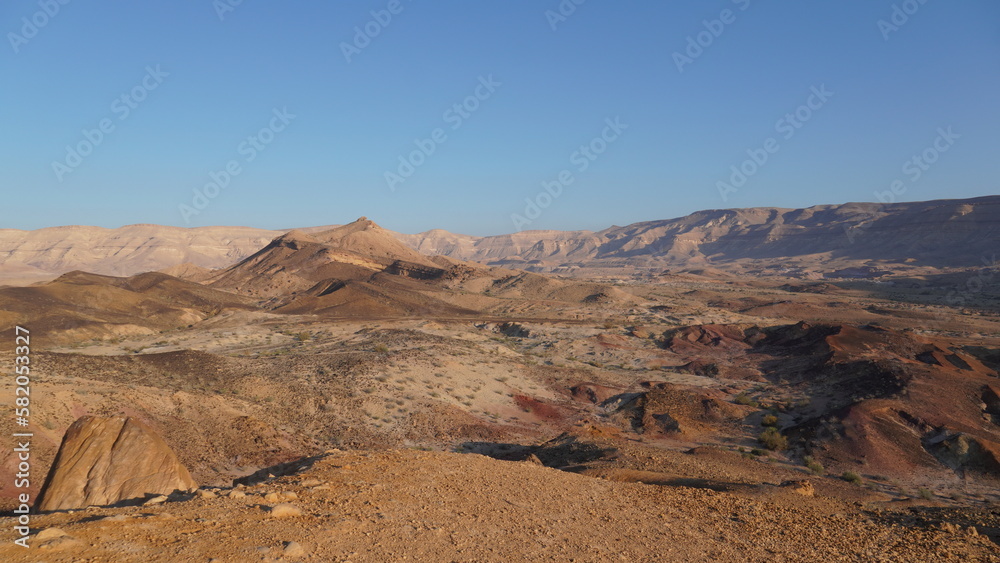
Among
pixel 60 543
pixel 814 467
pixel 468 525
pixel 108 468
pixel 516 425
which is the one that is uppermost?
pixel 60 543

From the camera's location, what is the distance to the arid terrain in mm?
8656

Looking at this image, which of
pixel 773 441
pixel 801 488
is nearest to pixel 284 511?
pixel 801 488

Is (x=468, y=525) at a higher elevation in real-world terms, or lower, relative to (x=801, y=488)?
higher

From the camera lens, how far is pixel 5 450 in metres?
12.7

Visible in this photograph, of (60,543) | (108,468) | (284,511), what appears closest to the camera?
(60,543)

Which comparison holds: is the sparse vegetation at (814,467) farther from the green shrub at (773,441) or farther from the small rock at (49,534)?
the small rock at (49,534)

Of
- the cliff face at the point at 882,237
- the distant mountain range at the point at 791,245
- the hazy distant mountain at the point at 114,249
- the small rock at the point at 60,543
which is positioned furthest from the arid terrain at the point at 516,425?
the hazy distant mountain at the point at 114,249

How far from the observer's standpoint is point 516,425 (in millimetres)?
23797

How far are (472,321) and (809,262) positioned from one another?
133 m

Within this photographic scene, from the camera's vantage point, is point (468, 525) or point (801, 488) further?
point (801, 488)

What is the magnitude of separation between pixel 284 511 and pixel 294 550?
1448mm

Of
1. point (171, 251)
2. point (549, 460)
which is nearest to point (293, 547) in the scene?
point (549, 460)

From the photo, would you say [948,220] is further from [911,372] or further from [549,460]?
[549,460]

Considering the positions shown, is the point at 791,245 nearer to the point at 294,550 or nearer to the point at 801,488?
the point at 801,488
